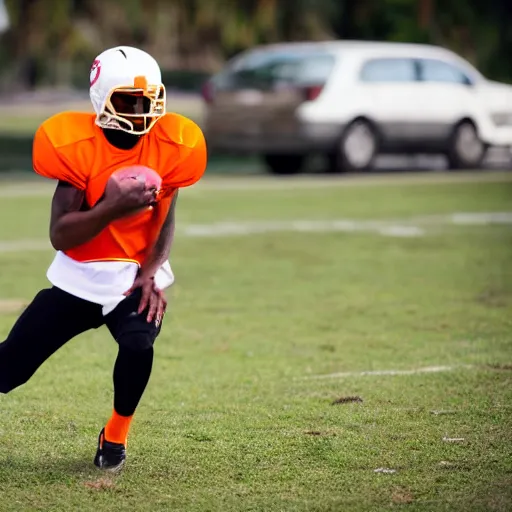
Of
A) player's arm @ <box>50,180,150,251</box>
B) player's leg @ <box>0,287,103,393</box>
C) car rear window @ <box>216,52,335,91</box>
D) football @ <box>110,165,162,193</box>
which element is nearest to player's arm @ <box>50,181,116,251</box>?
player's arm @ <box>50,180,150,251</box>

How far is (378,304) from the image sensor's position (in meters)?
9.34

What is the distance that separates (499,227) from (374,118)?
21.0ft

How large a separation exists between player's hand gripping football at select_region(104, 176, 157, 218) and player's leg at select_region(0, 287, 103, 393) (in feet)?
1.55

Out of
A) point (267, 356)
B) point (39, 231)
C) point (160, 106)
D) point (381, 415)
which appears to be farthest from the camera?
point (39, 231)

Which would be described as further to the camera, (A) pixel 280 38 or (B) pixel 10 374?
(A) pixel 280 38

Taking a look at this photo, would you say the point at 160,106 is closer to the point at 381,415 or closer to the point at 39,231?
the point at 381,415

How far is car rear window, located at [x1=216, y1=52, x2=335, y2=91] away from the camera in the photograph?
19812mm

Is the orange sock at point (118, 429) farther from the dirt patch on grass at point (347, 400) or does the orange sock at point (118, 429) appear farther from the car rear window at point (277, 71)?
the car rear window at point (277, 71)

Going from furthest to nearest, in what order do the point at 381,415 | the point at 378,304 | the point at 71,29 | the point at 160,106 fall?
the point at 71,29 < the point at 378,304 < the point at 381,415 < the point at 160,106

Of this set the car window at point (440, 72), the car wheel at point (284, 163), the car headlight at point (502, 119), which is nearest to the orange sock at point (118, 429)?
the car wheel at point (284, 163)

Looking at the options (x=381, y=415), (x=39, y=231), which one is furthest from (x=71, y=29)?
(x=381, y=415)

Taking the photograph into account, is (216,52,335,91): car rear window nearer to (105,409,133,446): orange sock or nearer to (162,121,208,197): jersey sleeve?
(162,121,208,197): jersey sleeve

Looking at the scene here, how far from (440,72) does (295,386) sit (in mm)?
14989

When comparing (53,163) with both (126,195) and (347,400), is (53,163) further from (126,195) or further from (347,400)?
(347,400)
